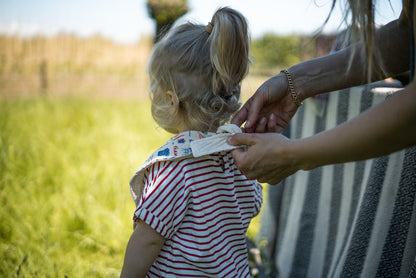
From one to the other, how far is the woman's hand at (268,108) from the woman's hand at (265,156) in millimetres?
213

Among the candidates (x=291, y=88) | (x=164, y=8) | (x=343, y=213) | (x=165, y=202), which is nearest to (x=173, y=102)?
(x=165, y=202)

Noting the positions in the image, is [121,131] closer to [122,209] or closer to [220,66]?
[122,209]

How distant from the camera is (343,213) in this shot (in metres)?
1.96

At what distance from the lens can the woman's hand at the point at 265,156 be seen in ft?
3.93

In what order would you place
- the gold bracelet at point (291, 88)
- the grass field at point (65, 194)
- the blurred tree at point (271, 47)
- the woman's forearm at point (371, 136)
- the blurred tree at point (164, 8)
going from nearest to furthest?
the woman's forearm at point (371, 136) < the gold bracelet at point (291, 88) < the grass field at point (65, 194) < the blurred tree at point (164, 8) < the blurred tree at point (271, 47)

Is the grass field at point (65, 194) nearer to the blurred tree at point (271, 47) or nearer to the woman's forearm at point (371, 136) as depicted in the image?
the woman's forearm at point (371, 136)

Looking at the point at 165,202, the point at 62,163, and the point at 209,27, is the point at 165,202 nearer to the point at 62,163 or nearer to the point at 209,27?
the point at 209,27

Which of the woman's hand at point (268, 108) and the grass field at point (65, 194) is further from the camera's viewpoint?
the grass field at point (65, 194)

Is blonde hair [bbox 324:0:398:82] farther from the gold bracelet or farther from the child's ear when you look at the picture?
the child's ear

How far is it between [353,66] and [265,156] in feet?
2.41

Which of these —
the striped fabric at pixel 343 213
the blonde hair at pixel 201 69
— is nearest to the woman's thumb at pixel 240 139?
the blonde hair at pixel 201 69

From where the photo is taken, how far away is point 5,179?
319 cm

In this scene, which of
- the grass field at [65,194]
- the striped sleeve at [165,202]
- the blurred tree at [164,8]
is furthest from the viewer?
the blurred tree at [164,8]

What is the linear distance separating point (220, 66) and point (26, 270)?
5.61ft
